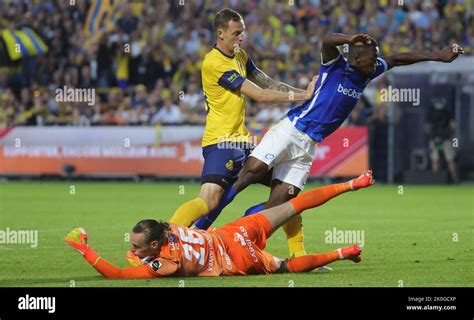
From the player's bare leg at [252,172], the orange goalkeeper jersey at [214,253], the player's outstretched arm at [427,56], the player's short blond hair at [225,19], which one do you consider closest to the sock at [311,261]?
the orange goalkeeper jersey at [214,253]

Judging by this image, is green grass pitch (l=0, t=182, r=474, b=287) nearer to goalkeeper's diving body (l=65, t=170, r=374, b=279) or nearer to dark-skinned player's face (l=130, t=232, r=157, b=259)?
goalkeeper's diving body (l=65, t=170, r=374, b=279)

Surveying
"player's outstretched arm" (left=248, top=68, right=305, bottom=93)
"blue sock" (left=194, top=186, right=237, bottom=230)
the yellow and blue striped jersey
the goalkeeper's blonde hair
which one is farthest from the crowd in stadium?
the goalkeeper's blonde hair

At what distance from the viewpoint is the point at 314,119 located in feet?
36.8

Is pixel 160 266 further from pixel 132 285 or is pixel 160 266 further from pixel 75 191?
pixel 75 191

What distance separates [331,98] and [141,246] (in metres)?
2.69

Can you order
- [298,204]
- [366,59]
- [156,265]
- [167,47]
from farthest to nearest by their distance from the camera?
[167,47], [366,59], [298,204], [156,265]

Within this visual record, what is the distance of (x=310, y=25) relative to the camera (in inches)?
1150

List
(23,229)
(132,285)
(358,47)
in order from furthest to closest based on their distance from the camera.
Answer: (23,229) < (358,47) < (132,285)

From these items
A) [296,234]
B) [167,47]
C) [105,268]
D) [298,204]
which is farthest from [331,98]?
[167,47]

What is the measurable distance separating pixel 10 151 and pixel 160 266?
17.5 m

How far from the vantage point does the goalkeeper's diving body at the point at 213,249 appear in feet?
31.9

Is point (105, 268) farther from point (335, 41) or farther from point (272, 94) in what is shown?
point (335, 41)

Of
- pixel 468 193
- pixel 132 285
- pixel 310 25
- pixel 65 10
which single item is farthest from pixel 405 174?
pixel 132 285

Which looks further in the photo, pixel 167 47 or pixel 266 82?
pixel 167 47
